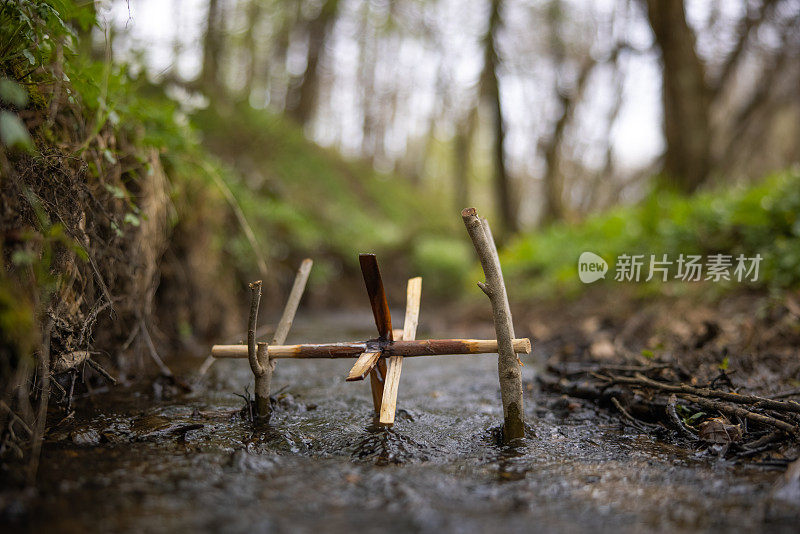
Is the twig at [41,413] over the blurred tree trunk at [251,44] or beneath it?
beneath

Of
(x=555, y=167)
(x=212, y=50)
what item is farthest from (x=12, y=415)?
(x=212, y=50)

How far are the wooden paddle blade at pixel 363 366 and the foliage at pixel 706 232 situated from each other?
11.4 ft

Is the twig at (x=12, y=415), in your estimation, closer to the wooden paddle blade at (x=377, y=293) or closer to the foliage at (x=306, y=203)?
the wooden paddle blade at (x=377, y=293)

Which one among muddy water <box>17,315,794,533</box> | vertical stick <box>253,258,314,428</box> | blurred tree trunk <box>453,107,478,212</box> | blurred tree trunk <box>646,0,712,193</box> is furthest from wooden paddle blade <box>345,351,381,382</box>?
blurred tree trunk <box>453,107,478,212</box>

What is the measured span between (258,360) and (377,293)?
23.5 inches

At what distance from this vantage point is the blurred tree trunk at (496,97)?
31.8 ft

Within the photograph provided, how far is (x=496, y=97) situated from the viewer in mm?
9680

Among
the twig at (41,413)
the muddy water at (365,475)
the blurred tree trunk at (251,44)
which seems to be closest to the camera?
the muddy water at (365,475)

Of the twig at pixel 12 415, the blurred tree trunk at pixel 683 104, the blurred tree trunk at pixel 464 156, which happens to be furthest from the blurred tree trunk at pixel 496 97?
the twig at pixel 12 415

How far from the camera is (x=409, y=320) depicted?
2.17 meters

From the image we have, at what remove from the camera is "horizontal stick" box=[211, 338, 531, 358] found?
1.90 m

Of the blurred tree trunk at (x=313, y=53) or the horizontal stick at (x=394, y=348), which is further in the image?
the blurred tree trunk at (x=313, y=53)

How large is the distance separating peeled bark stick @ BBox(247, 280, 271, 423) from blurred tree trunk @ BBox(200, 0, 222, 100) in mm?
10347

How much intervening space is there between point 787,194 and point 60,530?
522 cm
